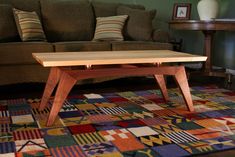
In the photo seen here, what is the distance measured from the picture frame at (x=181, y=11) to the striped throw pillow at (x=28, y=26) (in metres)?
1.69

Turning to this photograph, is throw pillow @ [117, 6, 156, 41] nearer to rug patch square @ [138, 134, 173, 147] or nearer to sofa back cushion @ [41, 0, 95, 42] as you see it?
sofa back cushion @ [41, 0, 95, 42]

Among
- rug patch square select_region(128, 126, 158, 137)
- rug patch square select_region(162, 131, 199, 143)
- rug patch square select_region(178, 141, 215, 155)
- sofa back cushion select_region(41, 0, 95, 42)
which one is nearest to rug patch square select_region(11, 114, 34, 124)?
rug patch square select_region(128, 126, 158, 137)

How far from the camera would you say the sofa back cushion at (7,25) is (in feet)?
9.80

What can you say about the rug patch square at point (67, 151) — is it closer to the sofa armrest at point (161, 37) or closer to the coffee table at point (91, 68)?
the coffee table at point (91, 68)

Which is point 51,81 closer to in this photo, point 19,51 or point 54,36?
point 19,51

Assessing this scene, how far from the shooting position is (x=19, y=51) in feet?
8.80

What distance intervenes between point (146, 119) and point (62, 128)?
56cm

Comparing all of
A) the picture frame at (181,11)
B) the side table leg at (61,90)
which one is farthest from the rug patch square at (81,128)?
the picture frame at (181,11)

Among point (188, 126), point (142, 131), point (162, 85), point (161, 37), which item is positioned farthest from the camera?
point (161, 37)

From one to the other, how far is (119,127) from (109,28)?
5.17ft

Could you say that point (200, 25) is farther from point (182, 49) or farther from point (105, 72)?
point (105, 72)

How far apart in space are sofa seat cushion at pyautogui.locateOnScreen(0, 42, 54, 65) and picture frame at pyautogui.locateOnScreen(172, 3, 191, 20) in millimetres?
1809

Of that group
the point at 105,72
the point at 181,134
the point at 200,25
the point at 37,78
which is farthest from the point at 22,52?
the point at 200,25

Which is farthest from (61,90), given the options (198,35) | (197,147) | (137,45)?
(198,35)
